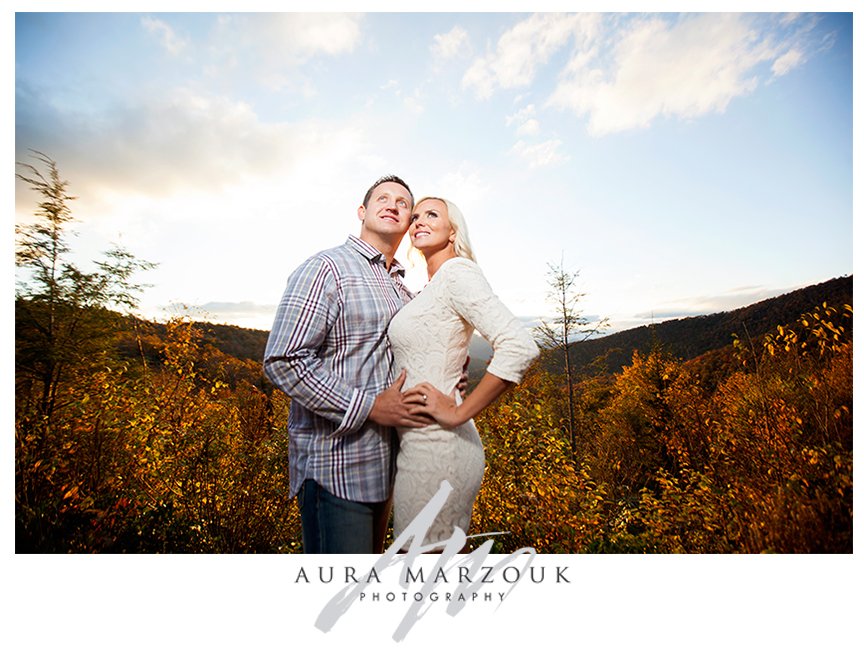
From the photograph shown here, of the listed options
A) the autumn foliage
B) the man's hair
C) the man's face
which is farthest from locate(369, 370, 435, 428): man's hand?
the autumn foliage

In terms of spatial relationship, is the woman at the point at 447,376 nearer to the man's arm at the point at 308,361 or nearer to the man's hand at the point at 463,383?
the man's hand at the point at 463,383

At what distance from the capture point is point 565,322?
182 inches

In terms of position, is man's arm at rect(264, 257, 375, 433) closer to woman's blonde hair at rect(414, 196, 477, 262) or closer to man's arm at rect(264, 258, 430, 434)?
man's arm at rect(264, 258, 430, 434)

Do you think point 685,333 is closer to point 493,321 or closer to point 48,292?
point 493,321

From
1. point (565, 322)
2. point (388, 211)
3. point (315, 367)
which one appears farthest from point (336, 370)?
point (565, 322)

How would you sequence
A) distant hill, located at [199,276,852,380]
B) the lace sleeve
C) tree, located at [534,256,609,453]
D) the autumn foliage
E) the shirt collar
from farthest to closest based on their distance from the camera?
Answer: tree, located at [534,256,609,453] < distant hill, located at [199,276,852,380] < the autumn foliage < the shirt collar < the lace sleeve

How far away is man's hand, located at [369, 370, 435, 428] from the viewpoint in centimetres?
148

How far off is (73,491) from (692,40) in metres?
4.59

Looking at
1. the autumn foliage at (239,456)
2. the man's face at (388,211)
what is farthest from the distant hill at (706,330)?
the man's face at (388,211)

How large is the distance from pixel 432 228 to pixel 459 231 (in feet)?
Answer: 0.38

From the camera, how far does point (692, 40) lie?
2.55 m

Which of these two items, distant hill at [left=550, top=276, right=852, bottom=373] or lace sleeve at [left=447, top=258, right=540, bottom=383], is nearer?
lace sleeve at [left=447, top=258, right=540, bottom=383]

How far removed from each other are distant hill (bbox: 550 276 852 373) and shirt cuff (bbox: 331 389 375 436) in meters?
2.66

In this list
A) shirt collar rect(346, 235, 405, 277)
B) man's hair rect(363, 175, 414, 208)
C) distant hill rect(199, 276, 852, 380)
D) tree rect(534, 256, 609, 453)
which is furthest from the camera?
tree rect(534, 256, 609, 453)
